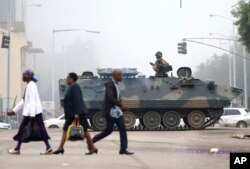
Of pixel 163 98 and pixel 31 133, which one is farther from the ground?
pixel 163 98

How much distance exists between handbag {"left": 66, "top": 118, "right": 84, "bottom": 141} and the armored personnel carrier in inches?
615

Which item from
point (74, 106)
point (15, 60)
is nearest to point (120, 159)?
point (74, 106)

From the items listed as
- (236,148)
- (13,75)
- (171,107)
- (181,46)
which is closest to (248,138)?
(236,148)

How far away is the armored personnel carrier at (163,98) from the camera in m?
30.3

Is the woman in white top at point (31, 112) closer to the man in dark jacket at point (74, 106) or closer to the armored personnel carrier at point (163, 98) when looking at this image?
the man in dark jacket at point (74, 106)

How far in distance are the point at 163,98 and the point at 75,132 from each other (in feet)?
54.1

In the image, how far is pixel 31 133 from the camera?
1430cm

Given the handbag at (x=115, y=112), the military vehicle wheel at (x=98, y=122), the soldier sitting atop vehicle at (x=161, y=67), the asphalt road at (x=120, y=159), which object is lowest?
the asphalt road at (x=120, y=159)

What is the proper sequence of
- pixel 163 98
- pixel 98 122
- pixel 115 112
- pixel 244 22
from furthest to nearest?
pixel 244 22 → pixel 163 98 → pixel 98 122 → pixel 115 112

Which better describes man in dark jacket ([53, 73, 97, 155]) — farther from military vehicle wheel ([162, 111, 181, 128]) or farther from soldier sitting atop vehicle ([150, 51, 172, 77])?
soldier sitting atop vehicle ([150, 51, 172, 77])

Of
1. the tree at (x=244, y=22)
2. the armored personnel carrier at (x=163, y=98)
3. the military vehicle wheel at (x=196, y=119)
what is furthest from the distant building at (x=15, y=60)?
the military vehicle wheel at (x=196, y=119)

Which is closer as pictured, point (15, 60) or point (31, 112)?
point (31, 112)

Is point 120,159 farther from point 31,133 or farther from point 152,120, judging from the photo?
point 152,120

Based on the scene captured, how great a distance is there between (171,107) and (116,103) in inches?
634
